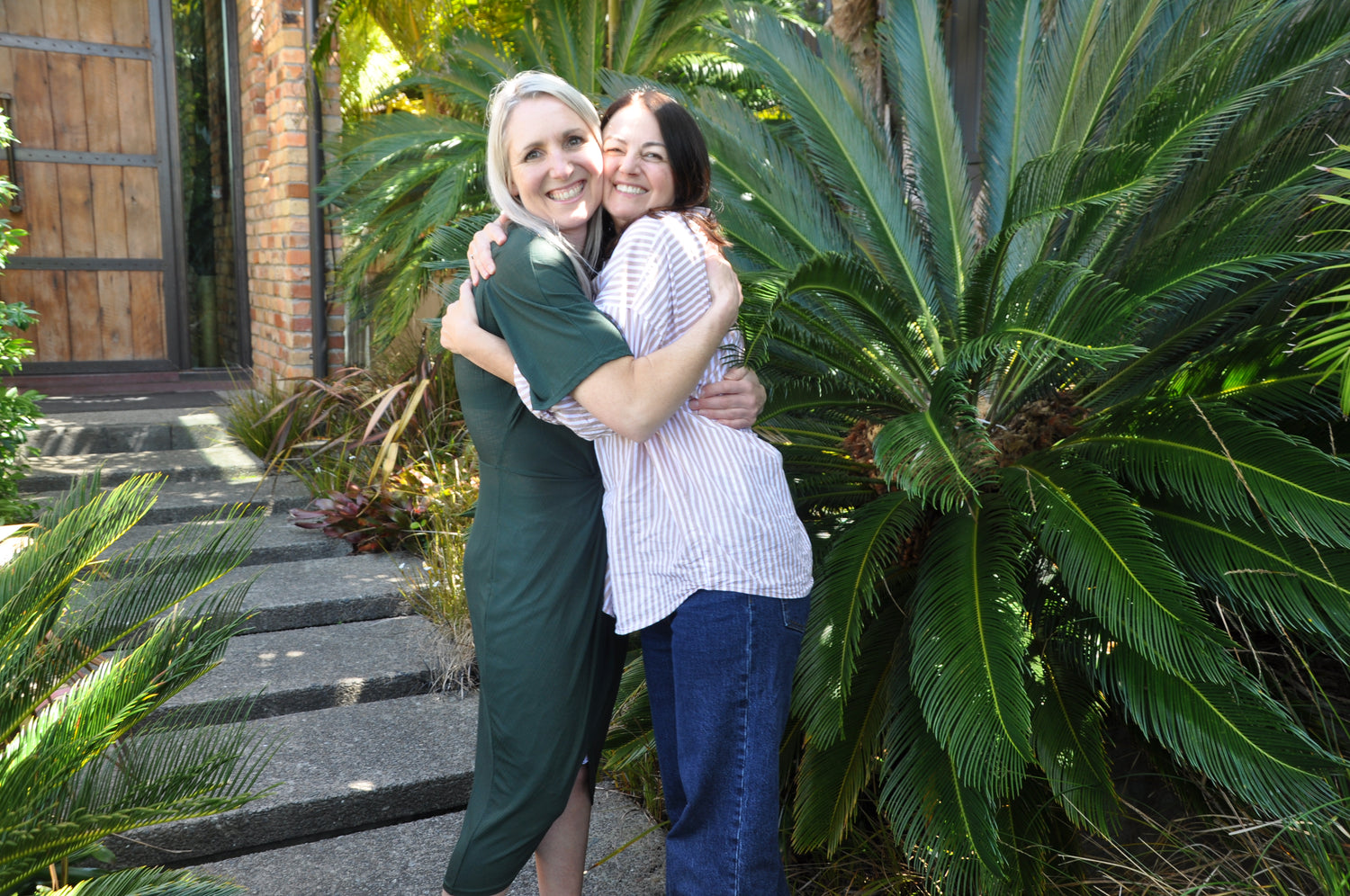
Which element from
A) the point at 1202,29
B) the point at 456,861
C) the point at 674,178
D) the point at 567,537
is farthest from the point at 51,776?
the point at 1202,29

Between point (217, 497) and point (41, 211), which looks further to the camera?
point (41, 211)

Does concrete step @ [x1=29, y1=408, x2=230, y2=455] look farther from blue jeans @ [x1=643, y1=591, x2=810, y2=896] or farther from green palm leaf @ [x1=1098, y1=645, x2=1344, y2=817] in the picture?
green palm leaf @ [x1=1098, y1=645, x2=1344, y2=817]

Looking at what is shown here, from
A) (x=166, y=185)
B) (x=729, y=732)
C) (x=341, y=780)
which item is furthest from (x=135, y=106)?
(x=729, y=732)

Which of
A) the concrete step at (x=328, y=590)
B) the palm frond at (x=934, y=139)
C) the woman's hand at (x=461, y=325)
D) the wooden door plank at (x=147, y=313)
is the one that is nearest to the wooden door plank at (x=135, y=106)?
the wooden door plank at (x=147, y=313)

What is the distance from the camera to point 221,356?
25.3 ft

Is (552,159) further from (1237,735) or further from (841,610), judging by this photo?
(1237,735)

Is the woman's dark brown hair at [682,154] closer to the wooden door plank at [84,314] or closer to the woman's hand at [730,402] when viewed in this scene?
the woman's hand at [730,402]

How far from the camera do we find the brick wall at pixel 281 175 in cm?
603

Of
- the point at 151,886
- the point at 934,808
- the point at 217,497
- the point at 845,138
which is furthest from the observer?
the point at 217,497

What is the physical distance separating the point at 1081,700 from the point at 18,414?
4209 millimetres

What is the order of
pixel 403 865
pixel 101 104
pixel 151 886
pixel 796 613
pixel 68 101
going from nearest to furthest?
pixel 151 886 → pixel 796 613 → pixel 403 865 → pixel 68 101 → pixel 101 104

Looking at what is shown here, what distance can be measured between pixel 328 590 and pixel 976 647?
9.68ft

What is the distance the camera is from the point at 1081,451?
7.45ft

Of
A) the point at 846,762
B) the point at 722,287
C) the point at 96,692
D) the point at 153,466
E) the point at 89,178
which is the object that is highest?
the point at 89,178
